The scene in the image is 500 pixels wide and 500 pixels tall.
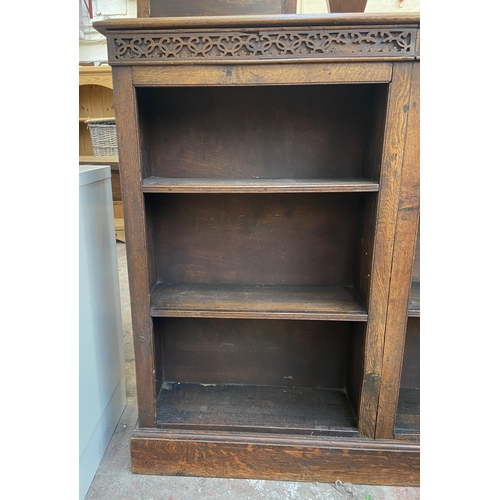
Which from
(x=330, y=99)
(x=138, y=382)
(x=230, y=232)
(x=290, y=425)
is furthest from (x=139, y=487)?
(x=330, y=99)

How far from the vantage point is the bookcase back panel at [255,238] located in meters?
1.29

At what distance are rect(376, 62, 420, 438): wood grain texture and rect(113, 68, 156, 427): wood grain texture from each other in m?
0.72

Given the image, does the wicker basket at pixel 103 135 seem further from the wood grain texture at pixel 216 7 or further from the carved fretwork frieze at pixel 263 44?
the carved fretwork frieze at pixel 263 44

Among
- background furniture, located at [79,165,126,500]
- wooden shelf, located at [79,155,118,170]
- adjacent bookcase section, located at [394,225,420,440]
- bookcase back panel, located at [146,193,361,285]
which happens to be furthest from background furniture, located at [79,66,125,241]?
adjacent bookcase section, located at [394,225,420,440]

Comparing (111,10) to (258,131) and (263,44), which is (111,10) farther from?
(263,44)

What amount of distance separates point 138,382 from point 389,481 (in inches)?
34.2

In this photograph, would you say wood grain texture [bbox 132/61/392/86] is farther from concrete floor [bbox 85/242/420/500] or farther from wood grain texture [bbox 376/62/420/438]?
concrete floor [bbox 85/242/420/500]

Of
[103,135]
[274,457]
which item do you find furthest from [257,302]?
[103,135]

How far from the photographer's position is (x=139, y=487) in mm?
1188

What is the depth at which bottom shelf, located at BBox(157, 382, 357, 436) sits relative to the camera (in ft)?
4.02

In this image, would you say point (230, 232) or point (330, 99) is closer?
point (330, 99)

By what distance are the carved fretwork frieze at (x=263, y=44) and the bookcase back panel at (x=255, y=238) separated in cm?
45

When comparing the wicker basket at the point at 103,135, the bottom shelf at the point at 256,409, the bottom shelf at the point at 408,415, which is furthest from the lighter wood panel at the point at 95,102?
the bottom shelf at the point at 408,415

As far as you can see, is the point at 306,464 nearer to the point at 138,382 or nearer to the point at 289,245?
the point at 138,382
